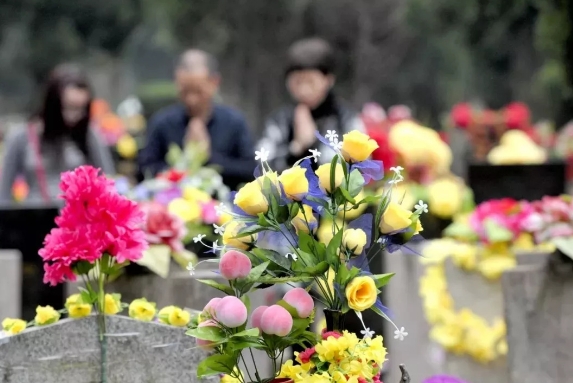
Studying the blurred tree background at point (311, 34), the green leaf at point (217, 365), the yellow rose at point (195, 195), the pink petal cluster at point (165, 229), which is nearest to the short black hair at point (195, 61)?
the yellow rose at point (195, 195)

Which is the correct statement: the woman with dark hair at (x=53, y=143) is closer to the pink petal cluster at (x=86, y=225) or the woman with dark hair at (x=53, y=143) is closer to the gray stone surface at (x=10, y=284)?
the gray stone surface at (x=10, y=284)

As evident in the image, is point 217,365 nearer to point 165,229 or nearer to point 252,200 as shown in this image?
point 252,200

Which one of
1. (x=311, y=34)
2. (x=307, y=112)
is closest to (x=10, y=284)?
(x=307, y=112)

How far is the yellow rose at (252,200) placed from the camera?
1.52 m

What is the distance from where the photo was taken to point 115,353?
68.4 inches

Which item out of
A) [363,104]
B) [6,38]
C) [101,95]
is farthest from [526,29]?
[6,38]

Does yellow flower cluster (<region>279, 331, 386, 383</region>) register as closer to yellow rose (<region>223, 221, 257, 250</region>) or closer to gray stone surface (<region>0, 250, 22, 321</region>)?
yellow rose (<region>223, 221, 257, 250</region>)

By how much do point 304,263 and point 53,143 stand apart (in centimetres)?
315

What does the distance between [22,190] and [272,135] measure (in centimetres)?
114

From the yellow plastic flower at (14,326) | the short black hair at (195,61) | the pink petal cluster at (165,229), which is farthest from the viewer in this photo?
the short black hair at (195,61)

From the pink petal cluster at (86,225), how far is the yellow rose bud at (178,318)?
0.47ft

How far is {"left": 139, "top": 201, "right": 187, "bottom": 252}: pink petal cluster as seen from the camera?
291 cm

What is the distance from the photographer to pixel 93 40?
10.1 meters

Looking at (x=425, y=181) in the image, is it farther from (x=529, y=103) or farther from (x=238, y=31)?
(x=238, y=31)
